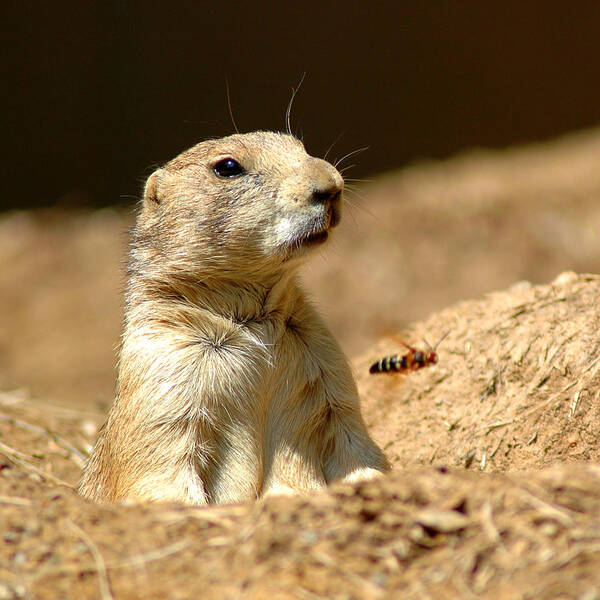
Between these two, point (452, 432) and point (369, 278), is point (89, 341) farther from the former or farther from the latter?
point (452, 432)

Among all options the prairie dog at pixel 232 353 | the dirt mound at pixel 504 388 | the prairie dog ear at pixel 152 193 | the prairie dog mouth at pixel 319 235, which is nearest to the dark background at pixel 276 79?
the dirt mound at pixel 504 388

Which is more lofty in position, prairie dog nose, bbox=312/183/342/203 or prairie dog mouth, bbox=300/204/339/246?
prairie dog nose, bbox=312/183/342/203

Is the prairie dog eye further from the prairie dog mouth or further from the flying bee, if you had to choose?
the flying bee

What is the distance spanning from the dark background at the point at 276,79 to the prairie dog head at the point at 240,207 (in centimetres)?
1091

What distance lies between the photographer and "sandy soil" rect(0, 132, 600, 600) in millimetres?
3076

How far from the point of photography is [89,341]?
1327 cm

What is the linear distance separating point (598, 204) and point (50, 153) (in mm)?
9971

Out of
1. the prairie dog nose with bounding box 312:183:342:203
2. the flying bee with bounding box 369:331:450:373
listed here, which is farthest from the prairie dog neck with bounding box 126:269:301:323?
the flying bee with bounding box 369:331:450:373

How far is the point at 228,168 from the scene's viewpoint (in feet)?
16.5

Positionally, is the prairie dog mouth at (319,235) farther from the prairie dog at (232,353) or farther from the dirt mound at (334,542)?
the dirt mound at (334,542)

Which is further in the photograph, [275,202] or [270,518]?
[275,202]

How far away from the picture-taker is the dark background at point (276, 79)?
16.1 meters

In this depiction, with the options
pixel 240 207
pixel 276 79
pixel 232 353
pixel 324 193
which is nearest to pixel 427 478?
pixel 232 353

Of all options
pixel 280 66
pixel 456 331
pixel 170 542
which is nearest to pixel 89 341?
pixel 280 66
